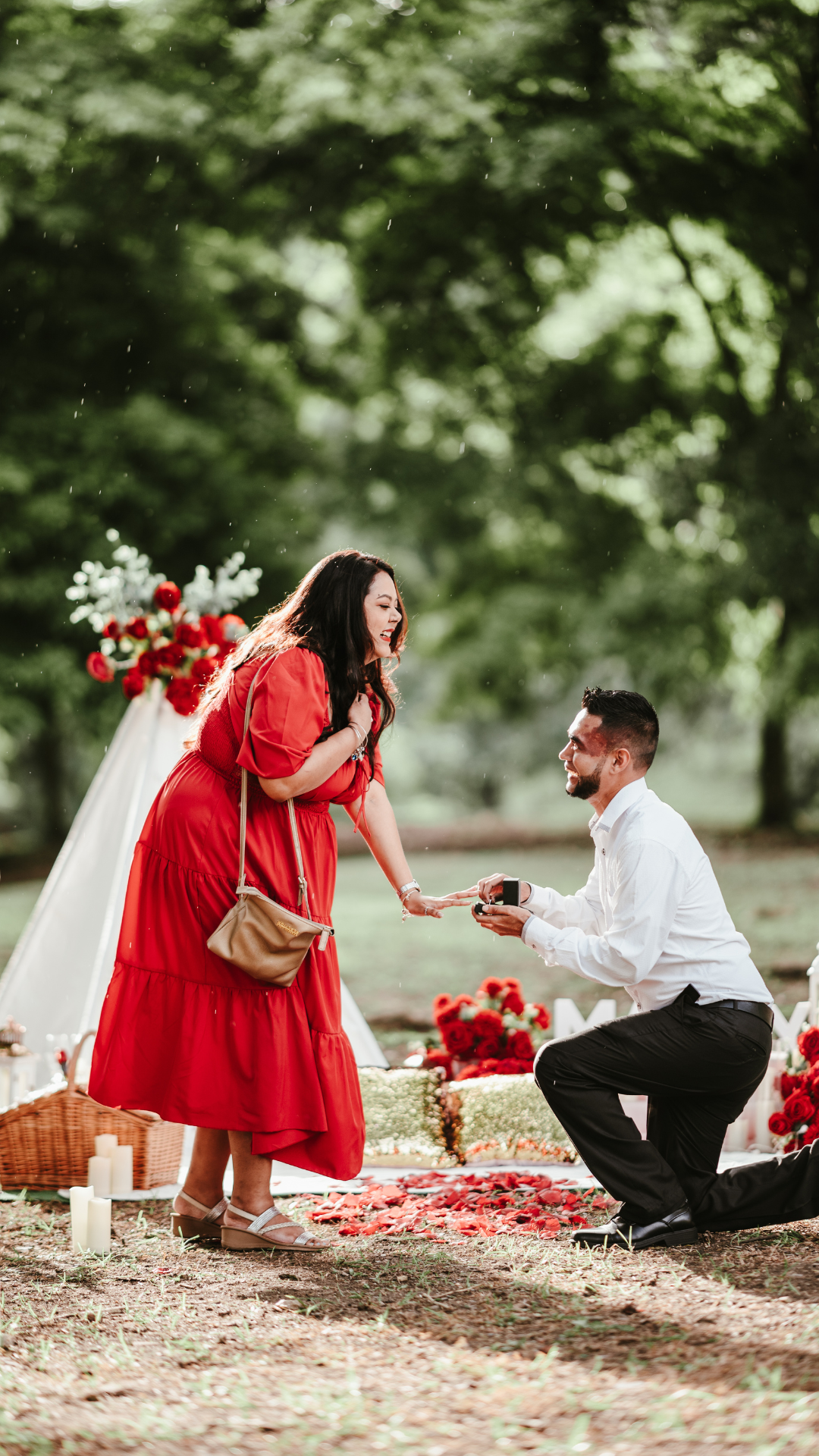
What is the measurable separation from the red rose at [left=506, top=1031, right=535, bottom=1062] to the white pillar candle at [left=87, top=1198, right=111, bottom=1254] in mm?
1902

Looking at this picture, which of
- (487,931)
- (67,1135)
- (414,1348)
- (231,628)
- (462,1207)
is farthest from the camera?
(487,931)

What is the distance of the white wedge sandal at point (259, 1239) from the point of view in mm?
3725

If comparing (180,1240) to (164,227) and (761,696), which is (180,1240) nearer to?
(761,696)

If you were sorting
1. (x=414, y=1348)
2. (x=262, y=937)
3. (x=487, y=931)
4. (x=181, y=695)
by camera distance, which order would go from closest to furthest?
1. (x=414, y=1348)
2. (x=262, y=937)
3. (x=181, y=695)
4. (x=487, y=931)

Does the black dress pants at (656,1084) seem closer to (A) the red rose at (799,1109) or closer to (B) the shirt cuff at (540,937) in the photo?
Result: (B) the shirt cuff at (540,937)

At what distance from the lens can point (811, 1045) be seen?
14.6 feet

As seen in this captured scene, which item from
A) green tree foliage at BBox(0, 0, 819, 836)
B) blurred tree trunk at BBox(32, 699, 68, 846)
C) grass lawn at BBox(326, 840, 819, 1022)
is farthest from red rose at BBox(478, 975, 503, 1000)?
blurred tree trunk at BBox(32, 699, 68, 846)

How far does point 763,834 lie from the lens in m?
16.4

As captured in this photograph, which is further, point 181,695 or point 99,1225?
point 181,695

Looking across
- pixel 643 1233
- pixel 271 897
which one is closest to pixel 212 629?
pixel 271 897

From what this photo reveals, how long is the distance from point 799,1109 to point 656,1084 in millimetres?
904

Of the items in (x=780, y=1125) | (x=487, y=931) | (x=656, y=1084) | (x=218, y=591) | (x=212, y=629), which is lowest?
(x=487, y=931)

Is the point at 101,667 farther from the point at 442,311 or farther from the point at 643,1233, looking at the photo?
the point at 442,311

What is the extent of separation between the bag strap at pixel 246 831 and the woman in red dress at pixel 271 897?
0.09ft
